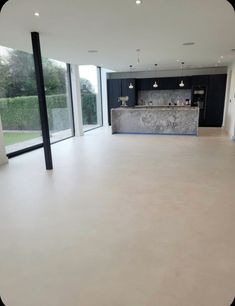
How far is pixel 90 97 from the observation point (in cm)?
1066

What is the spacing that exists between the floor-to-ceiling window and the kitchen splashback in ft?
15.9

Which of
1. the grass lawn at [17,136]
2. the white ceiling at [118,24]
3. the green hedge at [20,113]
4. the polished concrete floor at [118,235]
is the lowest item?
the polished concrete floor at [118,235]

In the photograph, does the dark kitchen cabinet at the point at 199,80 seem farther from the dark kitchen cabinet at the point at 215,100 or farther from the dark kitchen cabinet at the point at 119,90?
the dark kitchen cabinet at the point at 119,90

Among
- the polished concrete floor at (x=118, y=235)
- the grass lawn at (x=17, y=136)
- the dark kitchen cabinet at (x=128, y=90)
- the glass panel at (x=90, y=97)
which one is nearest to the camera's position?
the polished concrete floor at (x=118, y=235)

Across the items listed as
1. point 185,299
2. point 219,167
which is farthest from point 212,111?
point 185,299

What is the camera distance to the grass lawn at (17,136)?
19.9 ft

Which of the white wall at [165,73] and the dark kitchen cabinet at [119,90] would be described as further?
the dark kitchen cabinet at [119,90]

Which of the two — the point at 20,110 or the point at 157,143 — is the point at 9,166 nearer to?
the point at 20,110

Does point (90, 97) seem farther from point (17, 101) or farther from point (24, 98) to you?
point (17, 101)

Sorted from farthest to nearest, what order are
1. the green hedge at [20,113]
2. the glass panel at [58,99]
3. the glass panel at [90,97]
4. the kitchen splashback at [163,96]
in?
the kitchen splashback at [163,96]
the glass panel at [90,97]
the glass panel at [58,99]
the green hedge at [20,113]

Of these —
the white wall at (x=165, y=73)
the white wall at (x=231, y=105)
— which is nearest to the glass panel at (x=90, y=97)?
the white wall at (x=165, y=73)

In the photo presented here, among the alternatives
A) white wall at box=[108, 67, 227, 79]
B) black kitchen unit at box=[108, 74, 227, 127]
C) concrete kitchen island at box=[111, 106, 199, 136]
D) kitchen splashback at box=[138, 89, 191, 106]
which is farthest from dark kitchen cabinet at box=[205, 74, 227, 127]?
concrete kitchen island at box=[111, 106, 199, 136]

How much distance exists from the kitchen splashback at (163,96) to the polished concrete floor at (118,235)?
23.1 ft

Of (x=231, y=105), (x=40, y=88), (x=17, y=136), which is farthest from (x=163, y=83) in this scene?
(x=40, y=88)
